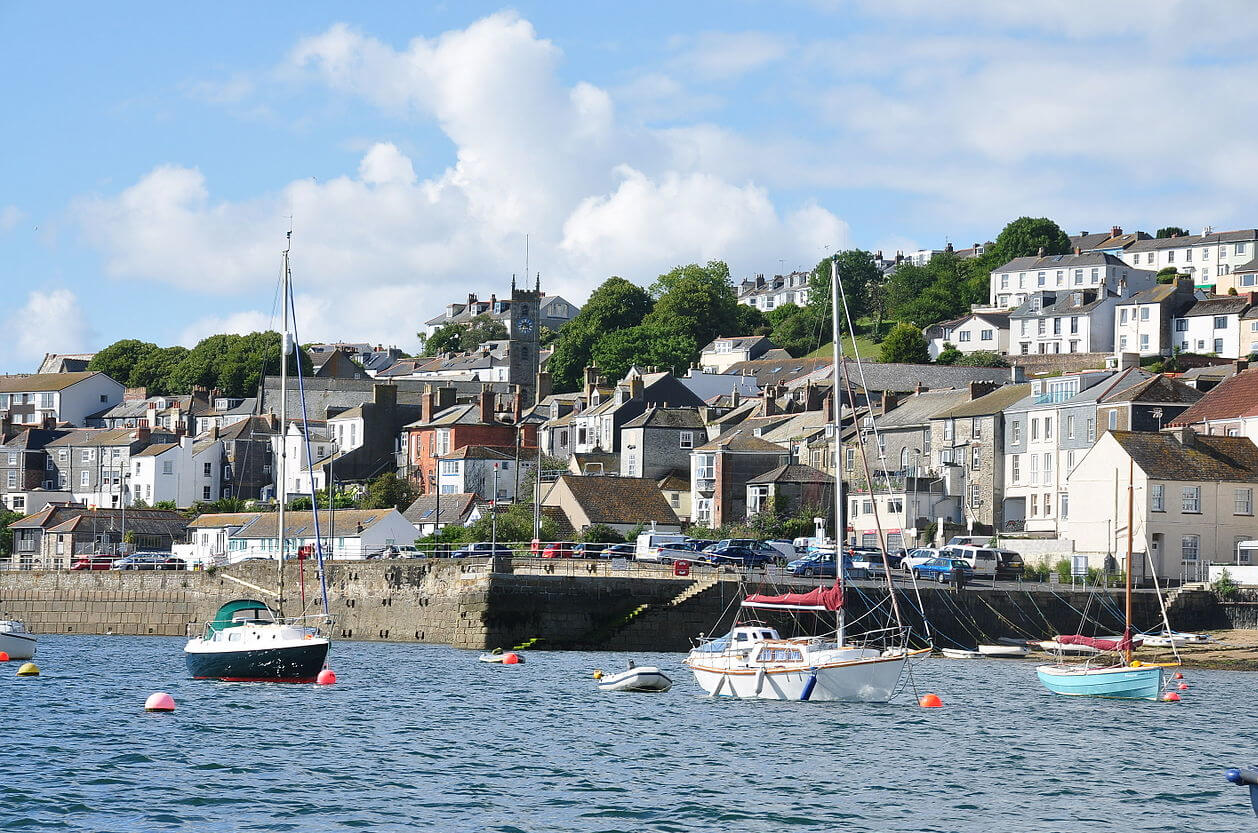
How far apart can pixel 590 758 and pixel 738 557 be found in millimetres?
34133

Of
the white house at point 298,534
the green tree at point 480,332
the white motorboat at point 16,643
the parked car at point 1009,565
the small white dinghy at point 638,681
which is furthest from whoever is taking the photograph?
the green tree at point 480,332

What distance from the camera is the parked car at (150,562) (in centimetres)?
8156

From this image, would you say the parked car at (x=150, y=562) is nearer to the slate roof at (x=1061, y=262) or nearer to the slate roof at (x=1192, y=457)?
the slate roof at (x=1192, y=457)

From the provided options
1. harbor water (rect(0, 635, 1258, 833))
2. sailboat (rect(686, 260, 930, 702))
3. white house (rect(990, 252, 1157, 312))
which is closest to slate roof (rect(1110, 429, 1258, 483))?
harbor water (rect(0, 635, 1258, 833))

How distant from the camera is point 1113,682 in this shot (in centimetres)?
4766

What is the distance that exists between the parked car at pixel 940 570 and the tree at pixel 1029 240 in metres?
107

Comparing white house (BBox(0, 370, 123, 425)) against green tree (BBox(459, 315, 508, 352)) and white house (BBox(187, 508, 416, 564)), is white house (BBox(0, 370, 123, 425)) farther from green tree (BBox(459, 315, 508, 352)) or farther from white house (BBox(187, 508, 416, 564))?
white house (BBox(187, 508, 416, 564))

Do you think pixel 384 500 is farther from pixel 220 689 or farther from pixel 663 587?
pixel 220 689

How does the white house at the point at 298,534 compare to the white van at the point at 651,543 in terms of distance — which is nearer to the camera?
the white van at the point at 651,543

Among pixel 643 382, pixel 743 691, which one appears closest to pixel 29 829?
pixel 743 691

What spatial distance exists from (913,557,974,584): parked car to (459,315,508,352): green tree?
125 meters

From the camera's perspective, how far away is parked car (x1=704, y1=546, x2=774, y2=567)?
67250 millimetres

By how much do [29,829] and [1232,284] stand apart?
14546cm

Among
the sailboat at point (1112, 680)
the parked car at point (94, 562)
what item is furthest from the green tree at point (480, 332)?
the sailboat at point (1112, 680)
